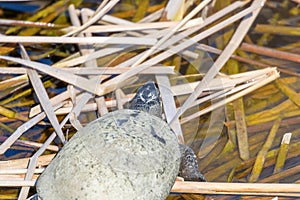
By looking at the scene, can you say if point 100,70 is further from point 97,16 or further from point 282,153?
point 282,153

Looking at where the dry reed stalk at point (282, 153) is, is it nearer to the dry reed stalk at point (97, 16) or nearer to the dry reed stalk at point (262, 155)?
the dry reed stalk at point (262, 155)

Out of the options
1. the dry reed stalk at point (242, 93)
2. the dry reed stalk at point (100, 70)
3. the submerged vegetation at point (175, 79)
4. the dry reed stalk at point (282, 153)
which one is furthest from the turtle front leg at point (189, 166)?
the dry reed stalk at point (100, 70)

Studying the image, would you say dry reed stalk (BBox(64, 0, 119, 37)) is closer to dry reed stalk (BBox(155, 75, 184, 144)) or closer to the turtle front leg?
dry reed stalk (BBox(155, 75, 184, 144))

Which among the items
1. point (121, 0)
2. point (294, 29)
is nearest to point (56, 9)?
point (121, 0)

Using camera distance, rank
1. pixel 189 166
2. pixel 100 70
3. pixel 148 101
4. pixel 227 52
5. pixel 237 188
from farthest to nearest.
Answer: pixel 227 52
pixel 100 70
pixel 148 101
pixel 189 166
pixel 237 188

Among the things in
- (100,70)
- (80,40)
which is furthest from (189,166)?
(80,40)

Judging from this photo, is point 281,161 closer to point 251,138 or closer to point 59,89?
point 251,138

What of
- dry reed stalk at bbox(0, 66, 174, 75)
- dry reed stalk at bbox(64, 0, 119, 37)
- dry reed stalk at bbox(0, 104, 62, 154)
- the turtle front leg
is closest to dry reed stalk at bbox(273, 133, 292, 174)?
the turtle front leg
